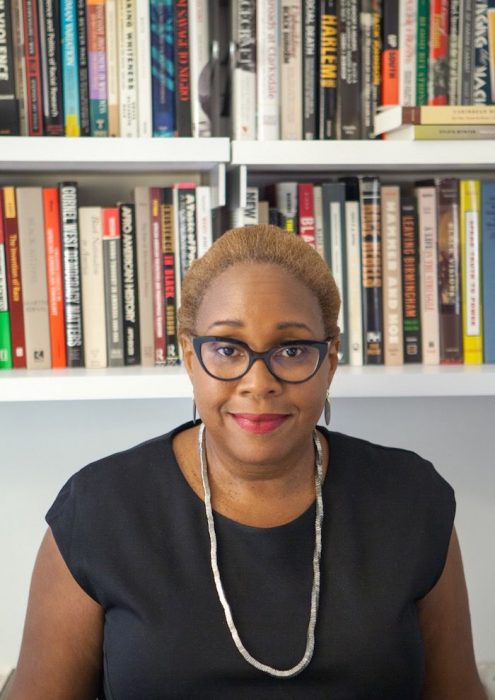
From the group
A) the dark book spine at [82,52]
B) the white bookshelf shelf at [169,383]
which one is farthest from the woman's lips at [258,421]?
the dark book spine at [82,52]

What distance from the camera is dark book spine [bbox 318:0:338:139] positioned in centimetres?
145

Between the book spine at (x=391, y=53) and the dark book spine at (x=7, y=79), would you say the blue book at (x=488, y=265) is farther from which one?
the dark book spine at (x=7, y=79)

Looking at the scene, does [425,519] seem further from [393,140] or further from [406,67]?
[406,67]

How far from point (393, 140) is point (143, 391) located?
58 cm

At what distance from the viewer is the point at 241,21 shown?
1432 millimetres

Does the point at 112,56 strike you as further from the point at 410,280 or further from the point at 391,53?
the point at 410,280

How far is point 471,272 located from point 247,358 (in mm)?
578

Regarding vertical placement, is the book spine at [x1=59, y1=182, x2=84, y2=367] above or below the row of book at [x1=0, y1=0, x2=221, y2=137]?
below

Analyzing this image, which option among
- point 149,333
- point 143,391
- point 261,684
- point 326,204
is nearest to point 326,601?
point 261,684

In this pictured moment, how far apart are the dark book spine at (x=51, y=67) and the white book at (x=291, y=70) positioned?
1.18ft

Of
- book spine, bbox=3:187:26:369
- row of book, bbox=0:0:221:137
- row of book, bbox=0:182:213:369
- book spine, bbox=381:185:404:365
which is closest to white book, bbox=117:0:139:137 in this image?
Result: row of book, bbox=0:0:221:137

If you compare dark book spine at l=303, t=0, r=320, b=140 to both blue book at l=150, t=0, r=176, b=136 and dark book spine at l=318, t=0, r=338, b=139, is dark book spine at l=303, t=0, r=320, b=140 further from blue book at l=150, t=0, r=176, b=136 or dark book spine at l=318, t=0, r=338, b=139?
blue book at l=150, t=0, r=176, b=136

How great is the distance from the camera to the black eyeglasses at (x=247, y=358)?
1129mm

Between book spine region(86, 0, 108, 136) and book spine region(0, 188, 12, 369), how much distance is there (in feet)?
0.68
